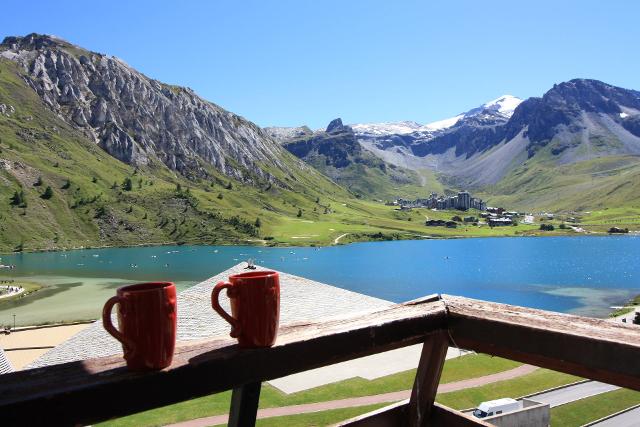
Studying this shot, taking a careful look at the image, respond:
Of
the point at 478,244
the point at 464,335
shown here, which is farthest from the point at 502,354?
the point at 478,244

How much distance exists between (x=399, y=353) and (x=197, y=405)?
13.7m

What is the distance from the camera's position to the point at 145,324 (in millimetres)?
2453

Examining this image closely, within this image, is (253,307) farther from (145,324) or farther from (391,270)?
(391,270)

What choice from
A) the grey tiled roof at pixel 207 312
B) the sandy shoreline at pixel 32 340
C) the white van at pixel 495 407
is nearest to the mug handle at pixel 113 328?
the grey tiled roof at pixel 207 312

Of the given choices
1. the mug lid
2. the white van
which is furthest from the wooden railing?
the white van

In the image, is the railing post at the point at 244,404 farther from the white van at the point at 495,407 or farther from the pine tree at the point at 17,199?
the pine tree at the point at 17,199

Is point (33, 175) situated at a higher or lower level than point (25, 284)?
higher

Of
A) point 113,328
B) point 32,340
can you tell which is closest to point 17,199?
point 32,340

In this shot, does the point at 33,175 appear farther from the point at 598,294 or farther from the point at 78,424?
the point at 78,424

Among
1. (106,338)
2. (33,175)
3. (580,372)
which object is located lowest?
(106,338)

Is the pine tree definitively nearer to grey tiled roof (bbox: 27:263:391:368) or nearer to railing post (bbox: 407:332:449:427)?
grey tiled roof (bbox: 27:263:391:368)

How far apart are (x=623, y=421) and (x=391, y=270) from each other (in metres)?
95.8

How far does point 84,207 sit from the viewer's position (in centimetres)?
18088

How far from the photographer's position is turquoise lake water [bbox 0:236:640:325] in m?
79.8
